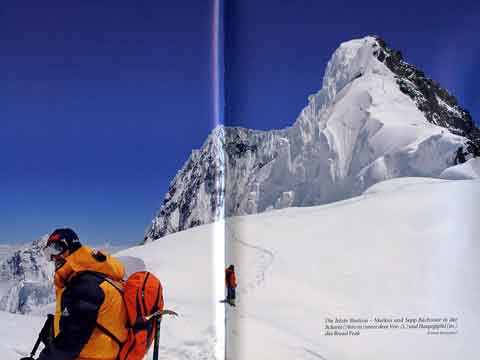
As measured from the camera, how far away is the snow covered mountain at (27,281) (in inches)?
96.3

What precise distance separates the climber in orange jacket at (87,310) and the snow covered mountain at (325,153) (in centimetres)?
198

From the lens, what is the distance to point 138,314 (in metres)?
1.18

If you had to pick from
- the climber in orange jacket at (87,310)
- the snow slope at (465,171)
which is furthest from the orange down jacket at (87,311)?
the snow slope at (465,171)

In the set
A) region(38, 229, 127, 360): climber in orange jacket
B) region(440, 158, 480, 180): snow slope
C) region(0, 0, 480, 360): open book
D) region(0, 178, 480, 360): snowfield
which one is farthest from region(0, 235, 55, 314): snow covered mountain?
region(440, 158, 480, 180): snow slope

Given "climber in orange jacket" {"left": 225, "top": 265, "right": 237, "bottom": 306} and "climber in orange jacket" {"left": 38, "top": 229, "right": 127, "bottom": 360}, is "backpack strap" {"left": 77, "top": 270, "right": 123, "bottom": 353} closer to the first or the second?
"climber in orange jacket" {"left": 38, "top": 229, "right": 127, "bottom": 360}

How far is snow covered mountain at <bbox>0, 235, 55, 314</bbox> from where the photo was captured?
2447mm

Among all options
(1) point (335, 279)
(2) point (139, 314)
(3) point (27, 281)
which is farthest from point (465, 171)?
(2) point (139, 314)

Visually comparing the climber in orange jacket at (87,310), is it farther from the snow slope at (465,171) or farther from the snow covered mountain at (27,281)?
the snow slope at (465,171)

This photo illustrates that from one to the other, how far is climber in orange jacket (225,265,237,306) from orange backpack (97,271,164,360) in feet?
7.81

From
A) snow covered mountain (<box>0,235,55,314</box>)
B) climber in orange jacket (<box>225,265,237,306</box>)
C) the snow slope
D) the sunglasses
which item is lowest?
climber in orange jacket (<box>225,265,237,306</box>)

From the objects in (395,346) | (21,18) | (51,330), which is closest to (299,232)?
(395,346)

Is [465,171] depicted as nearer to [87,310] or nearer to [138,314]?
[138,314]

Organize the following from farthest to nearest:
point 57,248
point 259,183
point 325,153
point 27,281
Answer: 1. point 325,153
2. point 259,183
3. point 27,281
4. point 57,248

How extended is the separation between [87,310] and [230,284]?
2.57 meters
